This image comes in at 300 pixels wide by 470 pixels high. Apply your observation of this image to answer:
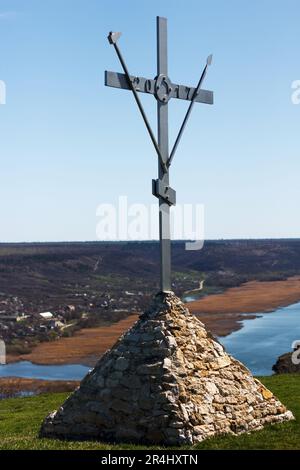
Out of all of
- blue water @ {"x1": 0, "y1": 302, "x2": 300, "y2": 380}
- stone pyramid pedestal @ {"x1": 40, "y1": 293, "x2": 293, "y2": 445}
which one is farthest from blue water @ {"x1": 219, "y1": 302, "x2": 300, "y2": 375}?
stone pyramid pedestal @ {"x1": 40, "y1": 293, "x2": 293, "y2": 445}

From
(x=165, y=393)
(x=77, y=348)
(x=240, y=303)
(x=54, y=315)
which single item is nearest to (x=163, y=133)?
(x=165, y=393)

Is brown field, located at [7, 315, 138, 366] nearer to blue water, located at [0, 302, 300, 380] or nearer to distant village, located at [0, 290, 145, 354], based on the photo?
distant village, located at [0, 290, 145, 354]

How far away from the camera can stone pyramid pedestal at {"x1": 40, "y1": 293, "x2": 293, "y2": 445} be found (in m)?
11.3

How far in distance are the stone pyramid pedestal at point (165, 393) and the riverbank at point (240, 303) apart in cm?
3938

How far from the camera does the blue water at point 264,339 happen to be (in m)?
38.8

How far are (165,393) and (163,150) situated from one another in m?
4.42

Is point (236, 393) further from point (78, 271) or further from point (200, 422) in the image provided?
point (78, 271)

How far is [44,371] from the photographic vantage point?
39.0 m

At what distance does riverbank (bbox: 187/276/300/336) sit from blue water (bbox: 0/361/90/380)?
15.6 m

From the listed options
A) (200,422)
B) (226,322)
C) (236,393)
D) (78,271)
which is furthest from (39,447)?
(78,271)

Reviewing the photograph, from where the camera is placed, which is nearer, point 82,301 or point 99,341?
point 99,341

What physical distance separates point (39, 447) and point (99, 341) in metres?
38.5

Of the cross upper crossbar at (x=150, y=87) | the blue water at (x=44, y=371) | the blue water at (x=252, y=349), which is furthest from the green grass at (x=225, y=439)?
the blue water at (x=44, y=371)
